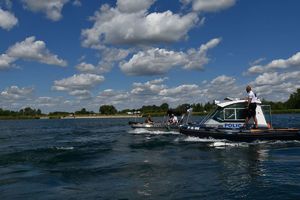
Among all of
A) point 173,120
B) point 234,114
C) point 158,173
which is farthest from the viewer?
point 173,120

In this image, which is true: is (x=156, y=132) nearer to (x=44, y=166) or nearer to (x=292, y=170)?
(x=44, y=166)

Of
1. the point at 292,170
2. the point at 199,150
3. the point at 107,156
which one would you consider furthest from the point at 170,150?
the point at 292,170

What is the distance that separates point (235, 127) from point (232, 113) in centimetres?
116

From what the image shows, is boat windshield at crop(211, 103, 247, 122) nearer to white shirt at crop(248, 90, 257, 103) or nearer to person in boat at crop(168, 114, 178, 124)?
white shirt at crop(248, 90, 257, 103)

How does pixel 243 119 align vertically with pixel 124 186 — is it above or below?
above

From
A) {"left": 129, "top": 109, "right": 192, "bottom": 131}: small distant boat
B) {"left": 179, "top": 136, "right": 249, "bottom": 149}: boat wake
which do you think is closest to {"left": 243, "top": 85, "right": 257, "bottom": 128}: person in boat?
{"left": 179, "top": 136, "right": 249, "bottom": 149}: boat wake

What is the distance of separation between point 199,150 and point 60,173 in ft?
34.2

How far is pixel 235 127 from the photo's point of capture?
32.2m

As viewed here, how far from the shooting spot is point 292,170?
18.6m

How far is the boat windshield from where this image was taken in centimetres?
3253

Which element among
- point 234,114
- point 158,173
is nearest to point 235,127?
point 234,114

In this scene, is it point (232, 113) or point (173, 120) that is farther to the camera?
point (173, 120)

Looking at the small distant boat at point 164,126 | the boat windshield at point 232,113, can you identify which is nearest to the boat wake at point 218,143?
the boat windshield at point 232,113

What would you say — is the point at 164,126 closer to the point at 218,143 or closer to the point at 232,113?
the point at 232,113
